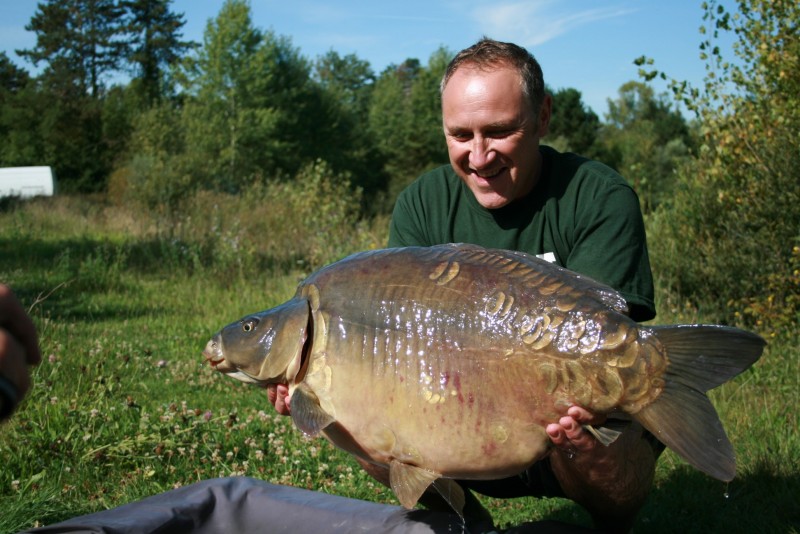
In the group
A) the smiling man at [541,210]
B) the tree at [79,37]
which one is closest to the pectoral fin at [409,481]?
the smiling man at [541,210]

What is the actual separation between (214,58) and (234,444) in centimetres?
3008

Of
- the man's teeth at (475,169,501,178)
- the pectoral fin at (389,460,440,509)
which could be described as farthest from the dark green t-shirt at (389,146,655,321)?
the pectoral fin at (389,460,440,509)

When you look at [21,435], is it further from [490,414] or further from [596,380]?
[596,380]

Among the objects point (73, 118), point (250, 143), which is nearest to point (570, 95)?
point (250, 143)

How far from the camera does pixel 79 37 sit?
1670 inches

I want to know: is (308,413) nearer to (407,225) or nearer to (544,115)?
(407,225)

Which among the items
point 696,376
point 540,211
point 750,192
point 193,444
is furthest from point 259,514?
point 750,192

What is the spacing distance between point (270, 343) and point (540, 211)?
35.1 inches

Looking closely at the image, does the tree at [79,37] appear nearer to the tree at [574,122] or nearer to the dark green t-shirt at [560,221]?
the tree at [574,122]

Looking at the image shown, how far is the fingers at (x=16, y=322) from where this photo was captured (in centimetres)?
104

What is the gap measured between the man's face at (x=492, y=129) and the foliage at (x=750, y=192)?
2651 mm

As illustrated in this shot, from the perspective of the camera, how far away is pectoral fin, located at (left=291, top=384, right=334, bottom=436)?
162 centimetres

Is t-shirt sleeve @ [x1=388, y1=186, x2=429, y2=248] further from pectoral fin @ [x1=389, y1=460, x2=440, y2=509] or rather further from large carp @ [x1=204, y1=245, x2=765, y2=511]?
pectoral fin @ [x1=389, y1=460, x2=440, y2=509]

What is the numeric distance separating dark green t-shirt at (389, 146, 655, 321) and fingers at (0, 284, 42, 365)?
133 centimetres
